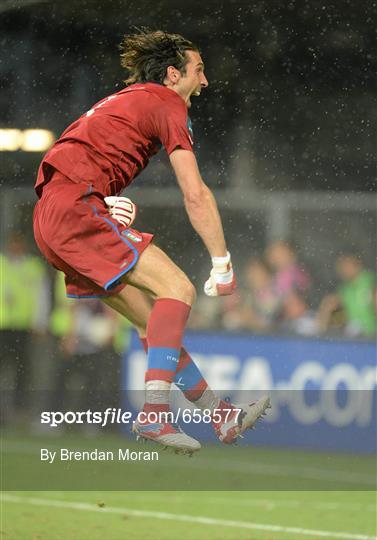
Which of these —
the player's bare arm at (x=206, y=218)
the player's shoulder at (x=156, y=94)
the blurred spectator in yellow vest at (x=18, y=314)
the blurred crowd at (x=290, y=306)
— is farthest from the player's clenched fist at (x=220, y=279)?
the blurred spectator in yellow vest at (x=18, y=314)

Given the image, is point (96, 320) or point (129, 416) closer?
point (129, 416)

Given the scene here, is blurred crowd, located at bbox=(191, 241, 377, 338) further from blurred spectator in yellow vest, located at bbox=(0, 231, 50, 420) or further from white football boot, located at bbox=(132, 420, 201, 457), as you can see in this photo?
white football boot, located at bbox=(132, 420, 201, 457)

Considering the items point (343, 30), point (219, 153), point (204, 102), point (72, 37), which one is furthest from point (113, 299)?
point (219, 153)

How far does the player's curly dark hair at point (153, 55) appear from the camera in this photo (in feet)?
21.0

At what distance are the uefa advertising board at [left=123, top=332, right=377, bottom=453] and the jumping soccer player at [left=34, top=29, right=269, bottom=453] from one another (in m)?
5.04

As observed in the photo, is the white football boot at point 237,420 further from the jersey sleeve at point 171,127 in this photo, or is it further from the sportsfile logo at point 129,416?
the jersey sleeve at point 171,127

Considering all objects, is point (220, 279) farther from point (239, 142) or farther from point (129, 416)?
point (239, 142)

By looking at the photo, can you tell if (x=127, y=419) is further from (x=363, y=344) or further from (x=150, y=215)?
(x=150, y=215)

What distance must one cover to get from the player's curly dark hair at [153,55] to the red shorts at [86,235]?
639 mm

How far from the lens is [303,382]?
11.5 metres

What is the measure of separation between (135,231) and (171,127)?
456 mm

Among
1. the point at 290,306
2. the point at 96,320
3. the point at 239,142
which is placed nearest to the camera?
the point at 290,306
